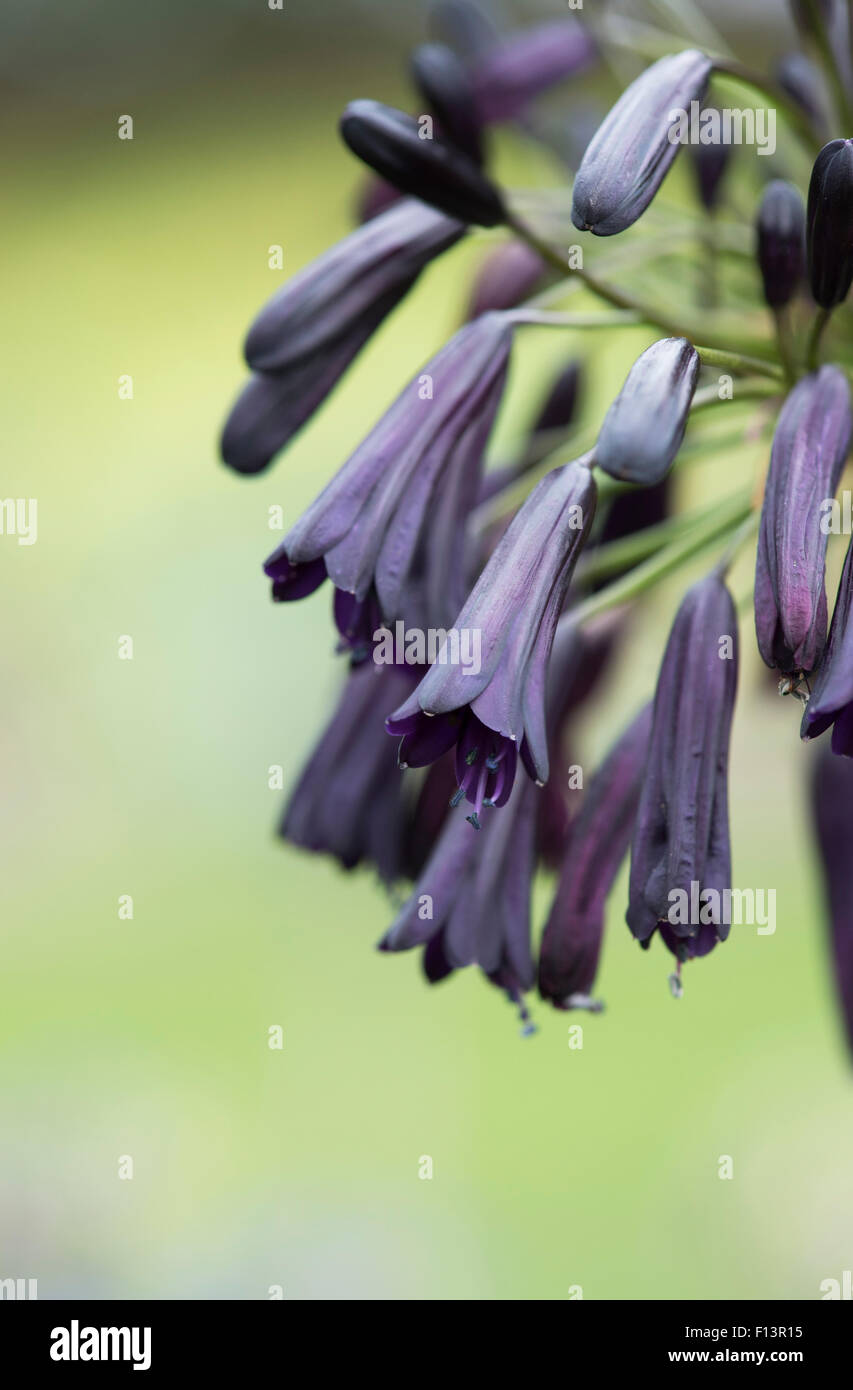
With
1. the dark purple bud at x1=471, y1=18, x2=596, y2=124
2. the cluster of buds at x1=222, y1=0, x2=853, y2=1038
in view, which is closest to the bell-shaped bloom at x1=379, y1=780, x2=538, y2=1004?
the cluster of buds at x1=222, y1=0, x2=853, y2=1038

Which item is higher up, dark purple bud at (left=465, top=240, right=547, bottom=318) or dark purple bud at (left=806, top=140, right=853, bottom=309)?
dark purple bud at (left=465, top=240, right=547, bottom=318)

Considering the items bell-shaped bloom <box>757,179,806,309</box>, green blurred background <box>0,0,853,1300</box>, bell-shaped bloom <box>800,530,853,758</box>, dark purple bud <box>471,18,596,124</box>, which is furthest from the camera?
green blurred background <box>0,0,853,1300</box>

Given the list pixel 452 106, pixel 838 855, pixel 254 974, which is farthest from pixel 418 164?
pixel 254 974

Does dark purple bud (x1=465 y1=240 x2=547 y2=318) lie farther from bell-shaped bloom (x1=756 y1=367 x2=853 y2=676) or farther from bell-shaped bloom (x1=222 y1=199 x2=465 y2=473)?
bell-shaped bloom (x1=756 y1=367 x2=853 y2=676)

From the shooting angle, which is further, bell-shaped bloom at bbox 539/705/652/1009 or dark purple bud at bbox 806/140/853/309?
bell-shaped bloom at bbox 539/705/652/1009

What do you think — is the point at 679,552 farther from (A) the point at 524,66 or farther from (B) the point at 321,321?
(A) the point at 524,66

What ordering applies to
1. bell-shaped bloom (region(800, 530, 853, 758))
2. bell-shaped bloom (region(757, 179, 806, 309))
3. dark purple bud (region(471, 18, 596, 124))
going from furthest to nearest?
1. dark purple bud (region(471, 18, 596, 124))
2. bell-shaped bloom (region(757, 179, 806, 309))
3. bell-shaped bloom (region(800, 530, 853, 758))
